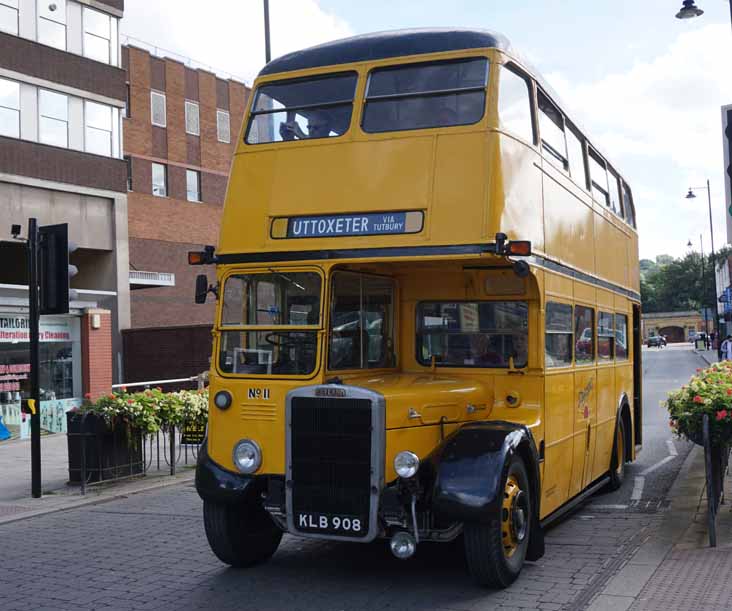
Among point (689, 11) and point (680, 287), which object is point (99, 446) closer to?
point (689, 11)

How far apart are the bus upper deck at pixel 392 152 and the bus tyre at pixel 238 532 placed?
2012mm

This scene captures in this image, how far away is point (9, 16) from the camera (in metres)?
24.5

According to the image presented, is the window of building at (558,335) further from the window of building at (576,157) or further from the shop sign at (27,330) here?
the shop sign at (27,330)

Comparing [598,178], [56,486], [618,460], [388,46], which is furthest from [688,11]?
[56,486]

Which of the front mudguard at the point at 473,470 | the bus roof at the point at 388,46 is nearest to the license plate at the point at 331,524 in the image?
the front mudguard at the point at 473,470

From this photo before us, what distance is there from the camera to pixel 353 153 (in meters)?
7.29

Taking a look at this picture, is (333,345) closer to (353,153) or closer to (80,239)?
(353,153)

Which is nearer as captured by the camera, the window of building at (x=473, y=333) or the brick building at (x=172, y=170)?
the window of building at (x=473, y=333)

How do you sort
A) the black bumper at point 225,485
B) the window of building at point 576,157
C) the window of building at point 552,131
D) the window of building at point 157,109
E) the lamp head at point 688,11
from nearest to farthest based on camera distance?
the black bumper at point 225,485, the window of building at point 552,131, the window of building at point 576,157, the lamp head at point 688,11, the window of building at point 157,109

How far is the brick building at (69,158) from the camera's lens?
21.9 meters

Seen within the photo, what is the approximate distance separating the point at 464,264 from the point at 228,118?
39.7m

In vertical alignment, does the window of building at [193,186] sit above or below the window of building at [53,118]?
above

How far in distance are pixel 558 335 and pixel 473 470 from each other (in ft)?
7.80

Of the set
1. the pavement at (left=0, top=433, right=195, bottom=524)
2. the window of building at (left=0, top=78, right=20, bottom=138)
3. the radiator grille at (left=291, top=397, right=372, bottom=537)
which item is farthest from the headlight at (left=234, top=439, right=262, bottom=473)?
the window of building at (left=0, top=78, right=20, bottom=138)
